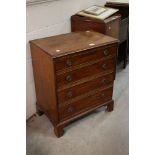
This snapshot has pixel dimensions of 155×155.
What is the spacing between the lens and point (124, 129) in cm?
200

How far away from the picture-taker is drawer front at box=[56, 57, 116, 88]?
1717 millimetres

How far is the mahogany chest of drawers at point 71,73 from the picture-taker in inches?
66.2

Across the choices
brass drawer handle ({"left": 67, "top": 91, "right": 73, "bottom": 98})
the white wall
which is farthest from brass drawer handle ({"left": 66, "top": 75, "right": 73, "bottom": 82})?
the white wall

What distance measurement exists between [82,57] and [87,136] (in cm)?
68

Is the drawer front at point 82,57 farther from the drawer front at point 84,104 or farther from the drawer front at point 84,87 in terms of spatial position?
the drawer front at point 84,104

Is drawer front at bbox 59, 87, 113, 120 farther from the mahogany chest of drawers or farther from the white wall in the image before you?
the white wall

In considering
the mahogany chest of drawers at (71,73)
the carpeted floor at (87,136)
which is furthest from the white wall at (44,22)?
the carpeted floor at (87,136)

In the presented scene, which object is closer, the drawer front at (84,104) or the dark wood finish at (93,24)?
the drawer front at (84,104)

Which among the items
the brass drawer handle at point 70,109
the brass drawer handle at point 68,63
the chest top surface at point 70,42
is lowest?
the brass drawer handle at point 70,109

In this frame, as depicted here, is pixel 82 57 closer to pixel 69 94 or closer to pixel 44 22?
pixel 69 94

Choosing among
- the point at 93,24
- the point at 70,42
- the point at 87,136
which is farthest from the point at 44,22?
the point at 87,136
